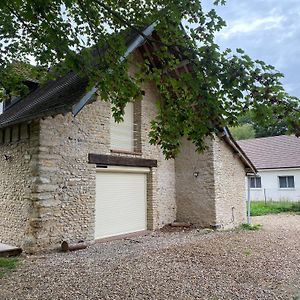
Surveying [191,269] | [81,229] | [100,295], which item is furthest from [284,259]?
[81,229]

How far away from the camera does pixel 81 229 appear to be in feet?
28.1

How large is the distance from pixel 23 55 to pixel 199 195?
763 centimetres

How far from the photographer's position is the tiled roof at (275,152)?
2144cm

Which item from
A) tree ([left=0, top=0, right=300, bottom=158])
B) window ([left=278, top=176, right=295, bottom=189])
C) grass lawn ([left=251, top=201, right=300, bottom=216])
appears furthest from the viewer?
window ([left=278, top=176, right=295, bottom=189])

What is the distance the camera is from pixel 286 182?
Answer: 838 inches

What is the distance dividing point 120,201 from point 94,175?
159 centimetres

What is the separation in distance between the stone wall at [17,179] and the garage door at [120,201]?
7.13 ft

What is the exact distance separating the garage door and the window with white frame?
808mm

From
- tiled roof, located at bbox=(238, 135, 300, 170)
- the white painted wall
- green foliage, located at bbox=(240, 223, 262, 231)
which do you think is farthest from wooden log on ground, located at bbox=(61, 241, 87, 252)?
tiled roof, located at bbox=(238, 135, 300, 170)

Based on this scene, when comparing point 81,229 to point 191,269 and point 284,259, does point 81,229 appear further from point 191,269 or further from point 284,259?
point 284,259

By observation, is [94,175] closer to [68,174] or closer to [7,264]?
[68,174]

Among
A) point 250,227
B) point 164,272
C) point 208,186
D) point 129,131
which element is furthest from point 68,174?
point 250,227

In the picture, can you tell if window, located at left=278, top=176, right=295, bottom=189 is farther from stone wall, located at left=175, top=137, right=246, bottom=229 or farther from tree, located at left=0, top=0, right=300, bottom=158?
tree, located at left=0, top=0, right=300, bottom=158

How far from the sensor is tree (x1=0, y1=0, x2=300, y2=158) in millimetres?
4367
